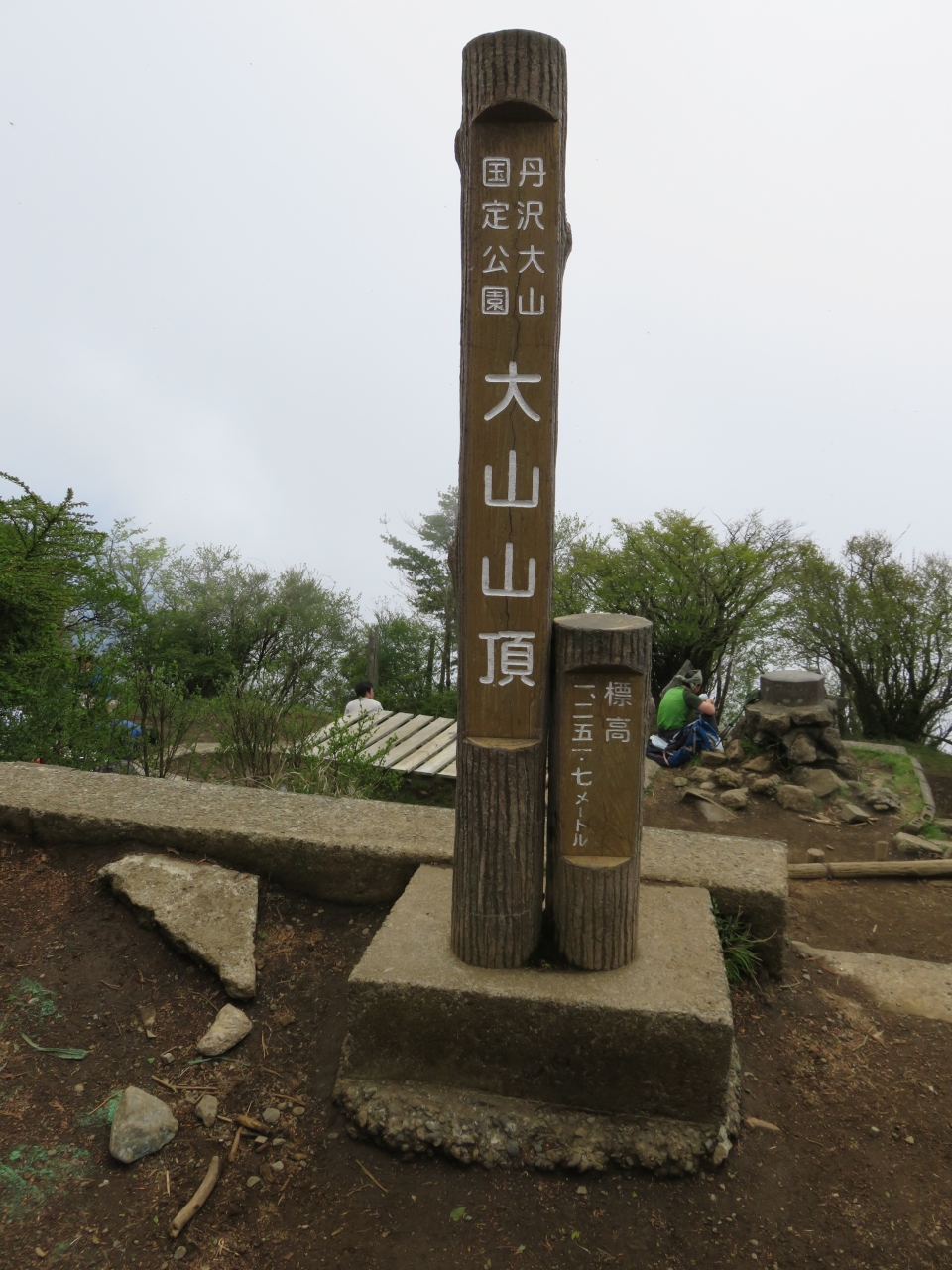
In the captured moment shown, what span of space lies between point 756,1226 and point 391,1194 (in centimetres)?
98

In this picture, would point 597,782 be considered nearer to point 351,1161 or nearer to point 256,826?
point 351,1161

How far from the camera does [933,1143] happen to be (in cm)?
237

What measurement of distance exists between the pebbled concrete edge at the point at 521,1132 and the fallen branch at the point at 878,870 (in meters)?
2.44

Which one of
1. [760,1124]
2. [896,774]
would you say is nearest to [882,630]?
[896,774]

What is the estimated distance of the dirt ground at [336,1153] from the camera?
204cm

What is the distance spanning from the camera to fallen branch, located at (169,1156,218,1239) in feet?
6.76

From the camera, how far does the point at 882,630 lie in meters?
10.8

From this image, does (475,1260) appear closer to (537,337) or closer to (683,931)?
(683,931)

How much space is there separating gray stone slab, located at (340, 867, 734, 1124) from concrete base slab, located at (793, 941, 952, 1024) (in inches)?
42.7

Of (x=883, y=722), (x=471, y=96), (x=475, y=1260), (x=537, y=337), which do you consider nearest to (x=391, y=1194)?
(x=475, y=1260)

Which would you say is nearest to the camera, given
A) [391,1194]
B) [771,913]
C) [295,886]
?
[391,1194]

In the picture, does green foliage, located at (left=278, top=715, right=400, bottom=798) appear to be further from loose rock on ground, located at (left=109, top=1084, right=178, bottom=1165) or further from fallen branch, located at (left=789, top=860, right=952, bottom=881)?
loose rock on ground, located at (left=109, top=1084, right=178, bottom=1165)

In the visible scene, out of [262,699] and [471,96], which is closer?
[471,96]

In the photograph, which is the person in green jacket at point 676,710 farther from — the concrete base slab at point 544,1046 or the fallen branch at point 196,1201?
the fallen branch at point 196,1201
